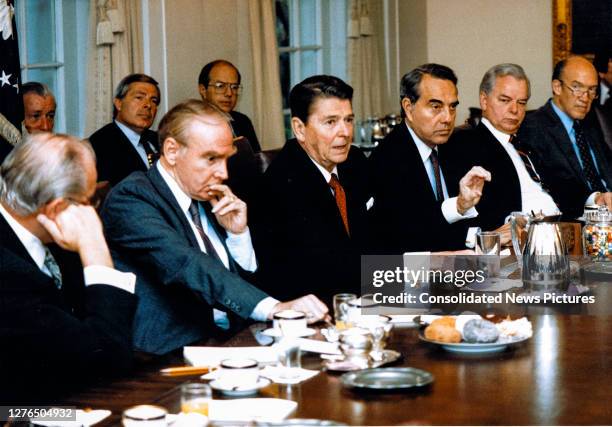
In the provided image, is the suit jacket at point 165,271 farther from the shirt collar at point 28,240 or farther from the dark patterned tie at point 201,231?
the shirt collar at point 28,240

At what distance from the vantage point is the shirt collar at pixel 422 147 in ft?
14.8

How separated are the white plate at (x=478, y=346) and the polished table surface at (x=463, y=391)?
22mm

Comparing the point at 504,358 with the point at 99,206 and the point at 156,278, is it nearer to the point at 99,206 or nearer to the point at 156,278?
the point at 156,278

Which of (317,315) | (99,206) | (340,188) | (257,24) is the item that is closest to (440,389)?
(317,315)

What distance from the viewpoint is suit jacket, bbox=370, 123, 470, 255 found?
13.8 ft

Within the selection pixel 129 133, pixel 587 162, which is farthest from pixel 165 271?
pixel 587 162

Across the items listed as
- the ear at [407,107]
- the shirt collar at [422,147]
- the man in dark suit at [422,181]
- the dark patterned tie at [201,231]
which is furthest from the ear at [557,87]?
the dark patterned tie at [201,231]

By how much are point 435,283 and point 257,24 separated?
4.25 meters

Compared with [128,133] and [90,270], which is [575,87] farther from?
[90,270]

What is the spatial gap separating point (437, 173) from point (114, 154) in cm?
195

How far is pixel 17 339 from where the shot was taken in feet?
6.95

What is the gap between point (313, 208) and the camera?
12.3 ft

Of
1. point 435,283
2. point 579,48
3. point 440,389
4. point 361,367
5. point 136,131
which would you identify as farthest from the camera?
point 579,48

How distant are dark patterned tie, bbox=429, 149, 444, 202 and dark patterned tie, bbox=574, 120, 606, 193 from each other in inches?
63.0
